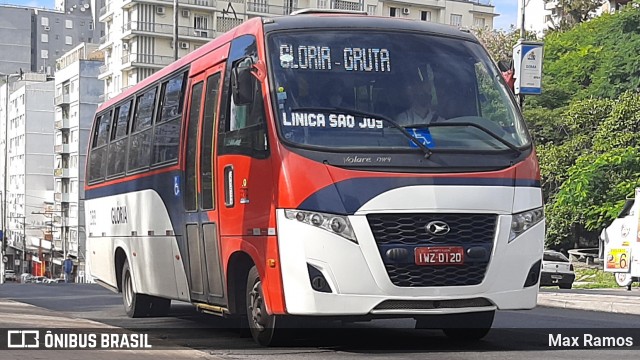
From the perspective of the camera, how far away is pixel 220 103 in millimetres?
11219

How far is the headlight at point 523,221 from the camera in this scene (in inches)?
382

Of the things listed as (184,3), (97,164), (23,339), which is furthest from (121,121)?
(184,3)

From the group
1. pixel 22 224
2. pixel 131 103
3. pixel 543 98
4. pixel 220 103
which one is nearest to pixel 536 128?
pixel 543 98

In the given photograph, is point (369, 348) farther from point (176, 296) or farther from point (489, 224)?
point (176, 296)

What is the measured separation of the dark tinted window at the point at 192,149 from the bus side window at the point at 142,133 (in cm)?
202

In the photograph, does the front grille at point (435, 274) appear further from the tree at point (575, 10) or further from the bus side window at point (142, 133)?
the tree at point (575, 10)

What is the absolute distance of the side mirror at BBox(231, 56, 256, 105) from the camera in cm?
1011

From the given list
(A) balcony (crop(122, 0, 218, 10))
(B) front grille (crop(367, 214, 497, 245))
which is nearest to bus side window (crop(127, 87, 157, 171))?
(B) front grille (crop(367, 214, 497, 245))

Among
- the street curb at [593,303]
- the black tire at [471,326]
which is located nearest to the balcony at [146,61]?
the street curb at [593,303]

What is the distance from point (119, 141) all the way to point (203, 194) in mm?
5133

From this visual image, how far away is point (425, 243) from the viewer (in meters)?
9.32

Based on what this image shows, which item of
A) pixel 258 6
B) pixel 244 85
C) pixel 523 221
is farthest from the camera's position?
pixel 258 6

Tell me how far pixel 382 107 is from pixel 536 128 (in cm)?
4737

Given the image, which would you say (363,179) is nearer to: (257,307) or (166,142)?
(257,307)
